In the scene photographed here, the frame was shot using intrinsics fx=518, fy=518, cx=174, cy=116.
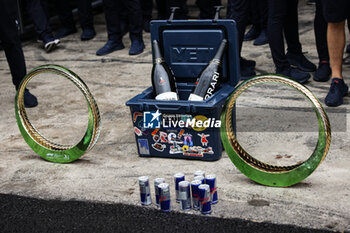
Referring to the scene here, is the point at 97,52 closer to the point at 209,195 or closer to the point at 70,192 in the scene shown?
the point at 70,192

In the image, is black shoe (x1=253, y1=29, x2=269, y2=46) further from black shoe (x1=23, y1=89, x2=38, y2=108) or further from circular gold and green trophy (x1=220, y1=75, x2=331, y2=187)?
circular gold and green trophy (x1=220, y1=75, x2=331, y2=187)

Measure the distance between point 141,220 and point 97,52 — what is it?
3932mm

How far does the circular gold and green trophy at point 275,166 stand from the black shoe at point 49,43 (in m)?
4.16

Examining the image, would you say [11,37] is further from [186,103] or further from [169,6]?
[169,6]

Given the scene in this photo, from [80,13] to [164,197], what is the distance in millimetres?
4845

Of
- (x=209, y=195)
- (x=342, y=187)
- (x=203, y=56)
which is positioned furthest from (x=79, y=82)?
(x=342, y=187)

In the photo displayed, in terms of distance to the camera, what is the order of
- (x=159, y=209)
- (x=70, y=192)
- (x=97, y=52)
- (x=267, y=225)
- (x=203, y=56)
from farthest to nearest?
(x=97, y=52) → (x=203, y=56) → (x=70, y=192) → (x=159, y=209) → (x=267, y=225)

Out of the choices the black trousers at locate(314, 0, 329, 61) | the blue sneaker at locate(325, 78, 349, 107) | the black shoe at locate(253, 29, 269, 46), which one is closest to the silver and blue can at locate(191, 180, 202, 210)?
the blue sneaker at locate(325, 78, 349, 107)

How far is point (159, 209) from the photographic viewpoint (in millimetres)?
2859

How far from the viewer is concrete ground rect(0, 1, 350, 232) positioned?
280cm

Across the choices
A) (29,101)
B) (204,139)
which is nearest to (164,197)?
(204,139)

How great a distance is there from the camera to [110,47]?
21.0 ft

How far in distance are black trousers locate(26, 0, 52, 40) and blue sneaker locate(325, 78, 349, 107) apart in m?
4.00

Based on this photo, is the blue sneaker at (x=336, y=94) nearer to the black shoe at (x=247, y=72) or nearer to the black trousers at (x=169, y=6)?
the black shoe at (x=247, y=72)
